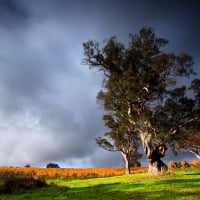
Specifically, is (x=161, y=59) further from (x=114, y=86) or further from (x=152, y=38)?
(x=114, y=86)

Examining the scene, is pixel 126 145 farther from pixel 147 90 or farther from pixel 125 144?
pixel 147 90

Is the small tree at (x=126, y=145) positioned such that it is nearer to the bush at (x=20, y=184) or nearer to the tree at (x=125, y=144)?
the tree at (x=125, y=144)

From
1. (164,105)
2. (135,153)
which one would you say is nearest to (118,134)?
(135,153)

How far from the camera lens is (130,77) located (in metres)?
54.0

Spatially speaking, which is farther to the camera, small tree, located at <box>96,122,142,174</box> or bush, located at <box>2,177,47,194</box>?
small tree, located at <box>96,122,142,174</box>

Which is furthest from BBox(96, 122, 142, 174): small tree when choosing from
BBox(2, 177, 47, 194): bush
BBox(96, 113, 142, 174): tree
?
BBox(2, 177, 47, 194): bush

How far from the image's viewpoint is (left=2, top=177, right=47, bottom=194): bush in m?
39.4

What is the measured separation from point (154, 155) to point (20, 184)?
19620 mm

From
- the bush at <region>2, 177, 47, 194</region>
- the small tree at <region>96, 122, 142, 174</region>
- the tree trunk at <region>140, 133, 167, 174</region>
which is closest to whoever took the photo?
the bush at <region>2, 177, 47, 194</region>

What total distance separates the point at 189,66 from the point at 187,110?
5.82 metres

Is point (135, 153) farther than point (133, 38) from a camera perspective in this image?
Yes

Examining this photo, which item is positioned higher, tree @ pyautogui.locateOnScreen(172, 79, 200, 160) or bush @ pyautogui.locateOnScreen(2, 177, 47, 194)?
tree @ pyautogui.locateOnScreen(172, 79, 200, 160)

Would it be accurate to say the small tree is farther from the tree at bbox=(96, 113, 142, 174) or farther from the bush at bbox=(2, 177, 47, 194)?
the bush at bbox=(2, 177, 47, 194)

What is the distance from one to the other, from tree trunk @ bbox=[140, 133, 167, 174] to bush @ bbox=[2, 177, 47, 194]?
50.1 feet
